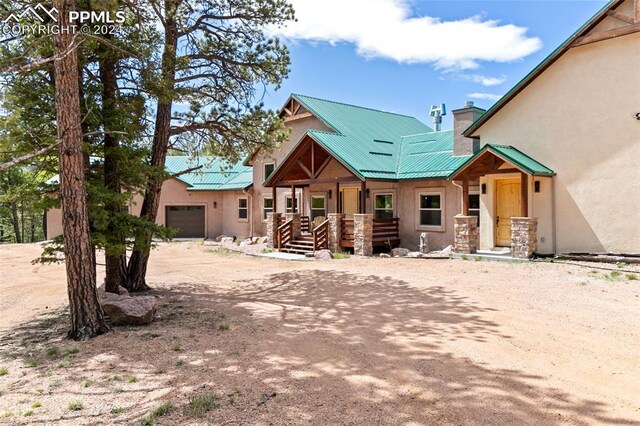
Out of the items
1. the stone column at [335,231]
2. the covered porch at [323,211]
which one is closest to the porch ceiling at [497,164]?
the covered porch at [323,211]

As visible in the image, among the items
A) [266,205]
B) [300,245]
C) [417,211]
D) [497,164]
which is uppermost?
[497,164]

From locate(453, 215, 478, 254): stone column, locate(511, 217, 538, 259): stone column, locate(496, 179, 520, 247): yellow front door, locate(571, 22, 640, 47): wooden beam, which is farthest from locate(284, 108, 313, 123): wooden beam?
locate(571, 22, 640, 47): wooden beam

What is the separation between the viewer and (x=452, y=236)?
640 inches

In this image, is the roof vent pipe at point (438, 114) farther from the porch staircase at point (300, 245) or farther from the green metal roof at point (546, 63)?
the porch staircase at point (300, 245)

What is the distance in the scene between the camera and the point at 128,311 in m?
7.02

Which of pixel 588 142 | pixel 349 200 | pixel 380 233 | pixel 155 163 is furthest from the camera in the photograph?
pixel 349 200

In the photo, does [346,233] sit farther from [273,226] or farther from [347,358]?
[347,358]

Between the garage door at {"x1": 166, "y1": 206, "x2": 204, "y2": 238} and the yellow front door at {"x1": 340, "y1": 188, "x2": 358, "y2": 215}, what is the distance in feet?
33.9

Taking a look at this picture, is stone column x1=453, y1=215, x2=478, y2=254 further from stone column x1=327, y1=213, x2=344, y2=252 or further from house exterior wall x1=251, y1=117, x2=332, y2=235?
house exterior wall x1=251, y1=117, x2=332, y2=235

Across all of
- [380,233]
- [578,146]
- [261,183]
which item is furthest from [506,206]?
[261,183]

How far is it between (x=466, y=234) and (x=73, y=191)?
38.7ft

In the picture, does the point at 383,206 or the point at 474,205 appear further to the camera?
the point at 383,206

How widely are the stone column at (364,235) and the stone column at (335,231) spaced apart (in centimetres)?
95

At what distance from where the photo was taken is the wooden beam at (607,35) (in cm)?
1177
